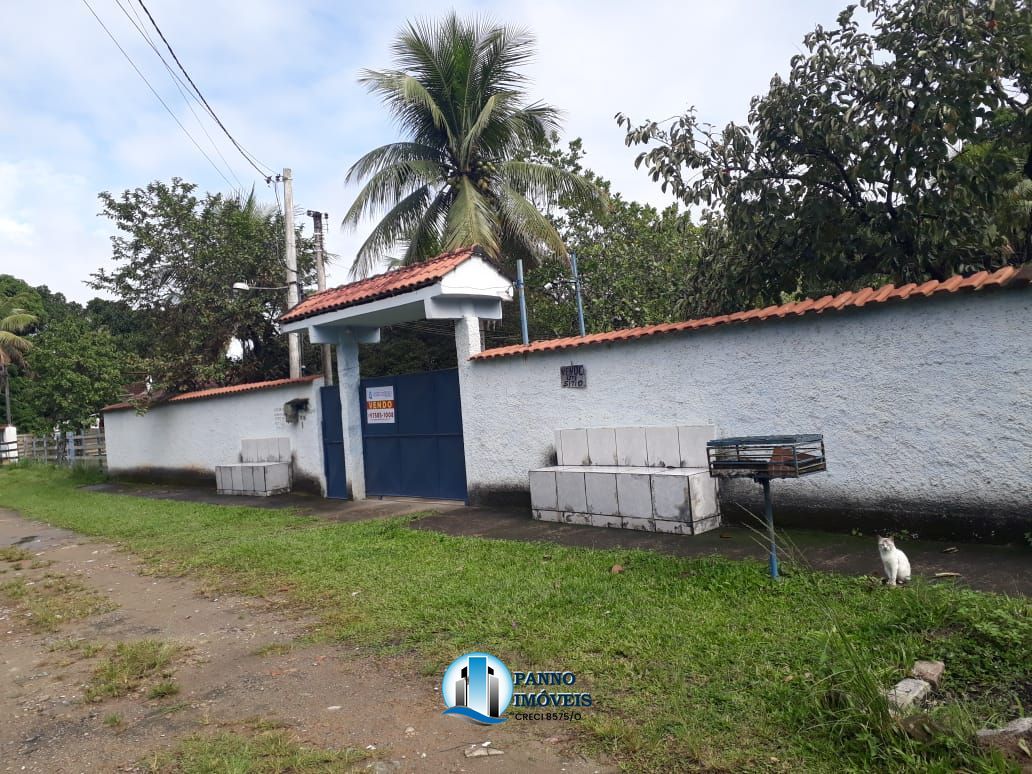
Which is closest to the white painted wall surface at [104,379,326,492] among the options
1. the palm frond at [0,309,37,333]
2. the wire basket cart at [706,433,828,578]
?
the wire basket cart at [706,433,828,578]

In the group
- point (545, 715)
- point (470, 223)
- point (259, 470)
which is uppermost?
point (470, 223)

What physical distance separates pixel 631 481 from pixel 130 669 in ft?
15.4

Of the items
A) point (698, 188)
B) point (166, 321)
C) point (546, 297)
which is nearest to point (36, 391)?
point (166, 321)

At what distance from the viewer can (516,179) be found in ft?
48.3

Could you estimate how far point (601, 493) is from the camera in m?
7.73

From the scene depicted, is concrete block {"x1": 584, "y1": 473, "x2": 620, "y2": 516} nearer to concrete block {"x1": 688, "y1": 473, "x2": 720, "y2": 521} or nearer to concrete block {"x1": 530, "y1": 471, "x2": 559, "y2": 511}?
concrete block {"x1": 530, "y1": 471, "x2": 559, "y2": 511}

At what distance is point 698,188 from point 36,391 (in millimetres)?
16995

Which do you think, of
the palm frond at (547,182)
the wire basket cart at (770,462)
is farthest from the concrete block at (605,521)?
the palm frond at (547,182)

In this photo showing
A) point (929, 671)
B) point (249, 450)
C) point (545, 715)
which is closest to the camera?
point (929, 671)

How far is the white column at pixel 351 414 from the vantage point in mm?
11609

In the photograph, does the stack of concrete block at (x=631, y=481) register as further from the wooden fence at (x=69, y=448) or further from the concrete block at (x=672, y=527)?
the wooden fence at (x=69, y=448)

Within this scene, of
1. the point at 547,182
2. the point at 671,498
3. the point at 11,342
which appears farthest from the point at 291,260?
the point at 11,342

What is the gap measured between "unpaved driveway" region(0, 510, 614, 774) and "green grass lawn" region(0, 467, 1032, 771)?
11.8 inches

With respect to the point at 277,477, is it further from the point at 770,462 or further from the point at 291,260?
the point at 770,462
